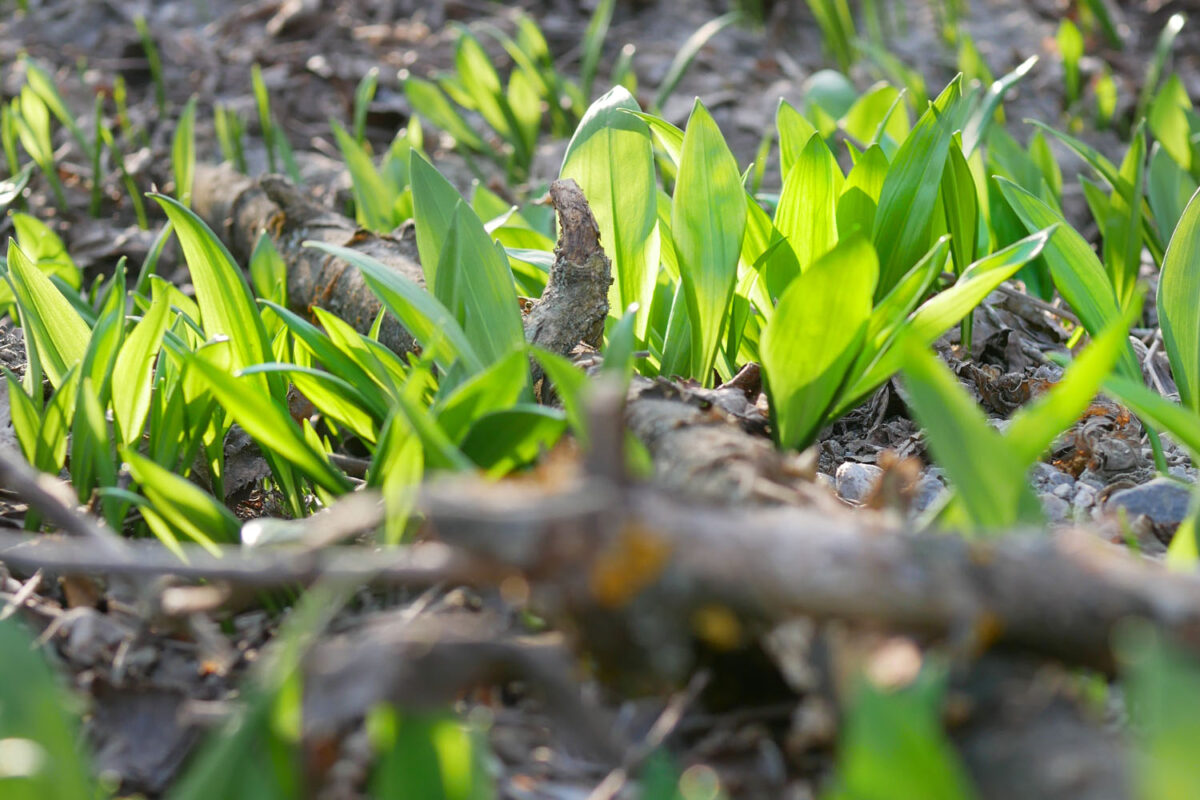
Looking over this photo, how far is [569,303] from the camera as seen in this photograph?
1280 millimetres

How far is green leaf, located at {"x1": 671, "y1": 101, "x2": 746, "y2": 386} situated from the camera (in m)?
1.24

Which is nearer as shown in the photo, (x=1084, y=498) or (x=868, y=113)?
(x=1084, y=498)

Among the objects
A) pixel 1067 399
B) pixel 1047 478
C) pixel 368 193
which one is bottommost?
pixel 1047 478

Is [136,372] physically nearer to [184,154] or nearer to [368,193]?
[368,193]

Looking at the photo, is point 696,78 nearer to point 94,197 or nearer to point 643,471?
point 94,197

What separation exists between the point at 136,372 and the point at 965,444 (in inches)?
36.0

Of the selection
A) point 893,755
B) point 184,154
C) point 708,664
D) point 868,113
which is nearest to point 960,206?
point 868,113

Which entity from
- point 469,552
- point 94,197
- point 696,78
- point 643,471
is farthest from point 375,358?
point 696,78

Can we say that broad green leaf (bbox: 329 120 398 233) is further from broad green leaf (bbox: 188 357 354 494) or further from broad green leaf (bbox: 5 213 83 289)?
broad green leaf (bbox: 188 357 354 494)

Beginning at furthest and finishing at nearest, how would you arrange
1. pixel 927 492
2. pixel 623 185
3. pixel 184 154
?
pixel 184 154, pixel 623 185, pixel 927 492

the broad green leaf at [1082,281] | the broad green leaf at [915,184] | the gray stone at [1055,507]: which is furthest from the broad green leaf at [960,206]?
the gray stone at [1055,507]

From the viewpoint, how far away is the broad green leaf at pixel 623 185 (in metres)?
1.33

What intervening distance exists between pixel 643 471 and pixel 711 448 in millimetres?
79

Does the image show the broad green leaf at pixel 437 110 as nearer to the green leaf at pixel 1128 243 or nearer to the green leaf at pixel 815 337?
the green leaf at pixel 1128 243
